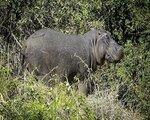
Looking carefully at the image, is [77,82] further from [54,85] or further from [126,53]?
[126,53]

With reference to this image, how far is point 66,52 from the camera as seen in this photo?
7980 millimetres

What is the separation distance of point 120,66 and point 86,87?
1.98m

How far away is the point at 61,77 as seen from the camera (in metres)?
7.83

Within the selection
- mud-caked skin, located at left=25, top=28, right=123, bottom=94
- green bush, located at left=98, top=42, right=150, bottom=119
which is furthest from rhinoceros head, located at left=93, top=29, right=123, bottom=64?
green bush, located at left=98, top=42, right=150, bottom=119

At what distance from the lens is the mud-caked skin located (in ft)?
25.7

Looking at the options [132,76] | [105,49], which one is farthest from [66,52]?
[132,76]

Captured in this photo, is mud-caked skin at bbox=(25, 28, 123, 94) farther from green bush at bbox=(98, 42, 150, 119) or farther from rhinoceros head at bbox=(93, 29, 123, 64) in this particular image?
green bush at bbox=(98, 42, 150, 119)

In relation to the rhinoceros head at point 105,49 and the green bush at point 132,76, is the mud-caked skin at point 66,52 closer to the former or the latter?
the rhinoceros head at point 105,49

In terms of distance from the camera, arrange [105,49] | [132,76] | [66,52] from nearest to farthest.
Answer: [66,52] < [105,49] < [132,76]

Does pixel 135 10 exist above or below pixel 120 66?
above

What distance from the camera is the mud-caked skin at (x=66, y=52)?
308 inches

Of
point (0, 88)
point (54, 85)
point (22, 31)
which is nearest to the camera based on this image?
point (0, 88)

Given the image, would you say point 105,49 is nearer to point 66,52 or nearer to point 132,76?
point 66,52

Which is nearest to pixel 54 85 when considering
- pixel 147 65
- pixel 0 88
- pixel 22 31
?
pixel 0 88
